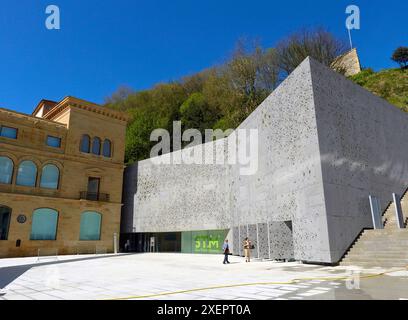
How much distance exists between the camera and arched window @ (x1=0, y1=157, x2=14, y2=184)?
24477mm

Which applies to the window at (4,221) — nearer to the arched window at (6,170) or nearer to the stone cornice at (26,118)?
the arched window at (6,170)

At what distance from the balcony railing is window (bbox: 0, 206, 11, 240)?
6037 mm

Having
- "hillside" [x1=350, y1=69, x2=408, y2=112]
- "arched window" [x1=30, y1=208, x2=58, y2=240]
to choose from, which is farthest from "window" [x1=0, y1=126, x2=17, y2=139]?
"hillside" [x1=350, y1=69, x2=408, y2=112]

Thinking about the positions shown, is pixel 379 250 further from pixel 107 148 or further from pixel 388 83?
pixel 388 83

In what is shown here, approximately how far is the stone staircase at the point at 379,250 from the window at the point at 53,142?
25.5 meters

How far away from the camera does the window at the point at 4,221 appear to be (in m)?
23.9

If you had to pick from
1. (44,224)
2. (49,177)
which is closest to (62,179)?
(49,177)

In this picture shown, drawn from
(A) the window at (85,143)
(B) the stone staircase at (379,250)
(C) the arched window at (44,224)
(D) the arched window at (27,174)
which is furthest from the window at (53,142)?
(B) the stone staircase at (379,250)

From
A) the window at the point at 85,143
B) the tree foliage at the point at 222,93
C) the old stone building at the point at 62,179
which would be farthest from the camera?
the tree foliage at the point at 222,93

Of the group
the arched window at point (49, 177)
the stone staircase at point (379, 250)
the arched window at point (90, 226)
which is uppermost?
the arched window at point (49, 177)

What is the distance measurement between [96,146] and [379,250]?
86.3 feet

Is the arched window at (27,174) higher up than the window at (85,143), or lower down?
lower down

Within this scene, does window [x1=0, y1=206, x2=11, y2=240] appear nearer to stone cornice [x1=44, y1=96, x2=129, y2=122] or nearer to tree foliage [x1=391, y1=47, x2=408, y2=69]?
stone cornice [x1=44, y1=96, x2=129, y2=122]

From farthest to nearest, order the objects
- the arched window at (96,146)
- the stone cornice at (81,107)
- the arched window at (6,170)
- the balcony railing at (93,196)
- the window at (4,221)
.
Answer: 1. the arched window at (96,146)
2. the stone cornice at (81,107)
3. the balcony railing at (93,196)
4. the arched window at (6,170)
5. the window at (4,221)
